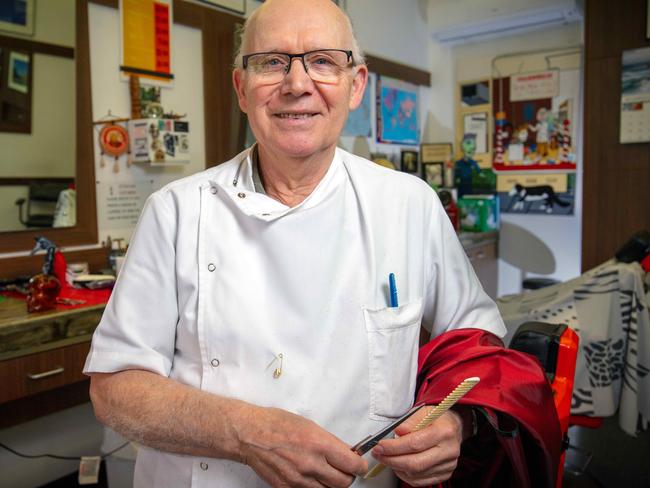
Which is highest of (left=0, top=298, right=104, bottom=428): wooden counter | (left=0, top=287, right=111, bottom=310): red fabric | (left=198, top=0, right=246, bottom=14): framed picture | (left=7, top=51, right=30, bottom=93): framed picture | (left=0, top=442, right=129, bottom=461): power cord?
(left=198, top=0, right=246, bottom=14): framed picture

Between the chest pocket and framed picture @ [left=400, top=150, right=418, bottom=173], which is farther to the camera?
framed picture @ [left=400, top=150, right=418, bottom=173]

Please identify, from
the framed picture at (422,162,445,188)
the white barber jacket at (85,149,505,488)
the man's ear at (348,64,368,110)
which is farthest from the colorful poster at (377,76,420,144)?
the white barber jacket at (85,149,505,488)

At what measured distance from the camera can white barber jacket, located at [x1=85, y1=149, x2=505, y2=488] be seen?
1.08 meters

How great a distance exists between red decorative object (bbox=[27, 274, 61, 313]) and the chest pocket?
52.6 inches

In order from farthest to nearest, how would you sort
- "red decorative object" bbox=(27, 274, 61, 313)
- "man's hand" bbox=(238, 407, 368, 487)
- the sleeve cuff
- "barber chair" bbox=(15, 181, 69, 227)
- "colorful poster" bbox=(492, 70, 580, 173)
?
"colorful poster" bbox=(492, 70, 580, 173) → "barber chair" bbox=(15, 181, 69, 227) → "red decorative object" bbox=(27, 274, 61, 313) → the sleeve cuff → "man's hand" bbox=(238, 407, 368, 487)

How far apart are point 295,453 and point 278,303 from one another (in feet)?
0.97

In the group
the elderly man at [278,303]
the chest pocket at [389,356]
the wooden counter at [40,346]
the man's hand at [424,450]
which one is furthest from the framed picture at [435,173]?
the man's hand at [424,450]

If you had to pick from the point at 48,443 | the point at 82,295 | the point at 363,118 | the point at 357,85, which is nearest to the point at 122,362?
the point at 357,85

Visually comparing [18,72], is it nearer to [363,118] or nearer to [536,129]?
[363,118]

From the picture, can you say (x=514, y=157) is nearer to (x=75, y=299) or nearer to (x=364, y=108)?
(x=364, y=108)

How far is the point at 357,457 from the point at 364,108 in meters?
3.47

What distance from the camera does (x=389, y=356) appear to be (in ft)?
3.78

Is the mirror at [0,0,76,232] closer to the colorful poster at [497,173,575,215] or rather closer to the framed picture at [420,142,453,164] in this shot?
the framed picture at [420,142,453,164]

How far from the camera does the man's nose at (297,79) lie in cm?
114
